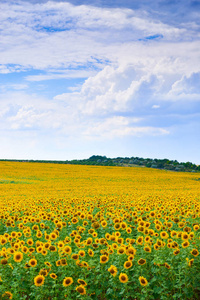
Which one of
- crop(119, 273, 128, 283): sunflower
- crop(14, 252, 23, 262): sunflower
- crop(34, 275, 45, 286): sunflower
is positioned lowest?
crop(34, 275, 45, 286): sunflower

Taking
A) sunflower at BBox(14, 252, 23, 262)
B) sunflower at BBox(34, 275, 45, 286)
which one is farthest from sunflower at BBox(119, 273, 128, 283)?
sunflower at BBox(14, 252, 23, 262)

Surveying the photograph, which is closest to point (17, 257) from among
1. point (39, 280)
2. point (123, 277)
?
point (39, 280)

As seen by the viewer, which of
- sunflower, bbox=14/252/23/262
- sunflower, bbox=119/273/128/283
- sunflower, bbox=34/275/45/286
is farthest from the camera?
sunflower, bbox=14/252/23/262

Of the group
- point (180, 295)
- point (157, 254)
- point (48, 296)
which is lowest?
point (48, 296)

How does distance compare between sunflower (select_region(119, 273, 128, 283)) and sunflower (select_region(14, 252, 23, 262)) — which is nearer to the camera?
sunflower (select_region(119, 273, 128, 283))

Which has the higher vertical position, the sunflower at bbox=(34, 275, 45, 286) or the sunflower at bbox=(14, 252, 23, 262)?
the sunflower at bbox=(14, 252, 23, 262)

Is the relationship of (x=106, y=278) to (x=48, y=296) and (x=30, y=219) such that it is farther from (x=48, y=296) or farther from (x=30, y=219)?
(x=30, y=219)

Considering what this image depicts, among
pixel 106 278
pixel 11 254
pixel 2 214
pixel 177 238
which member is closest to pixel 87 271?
pixel 106 278

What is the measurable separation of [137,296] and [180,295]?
0.84m

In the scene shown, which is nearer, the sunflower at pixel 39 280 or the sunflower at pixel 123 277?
the sunflower at pixel 123 277

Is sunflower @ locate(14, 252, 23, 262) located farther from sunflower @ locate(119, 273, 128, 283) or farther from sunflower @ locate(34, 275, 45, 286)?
sunflower @ locate(119, 273, 128, 283)

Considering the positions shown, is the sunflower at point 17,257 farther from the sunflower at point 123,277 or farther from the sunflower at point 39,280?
the sunflower at point 123,277

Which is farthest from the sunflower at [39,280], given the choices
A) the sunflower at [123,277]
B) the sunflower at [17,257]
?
the sunflower at [123,277]

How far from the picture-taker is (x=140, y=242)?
7219mm
